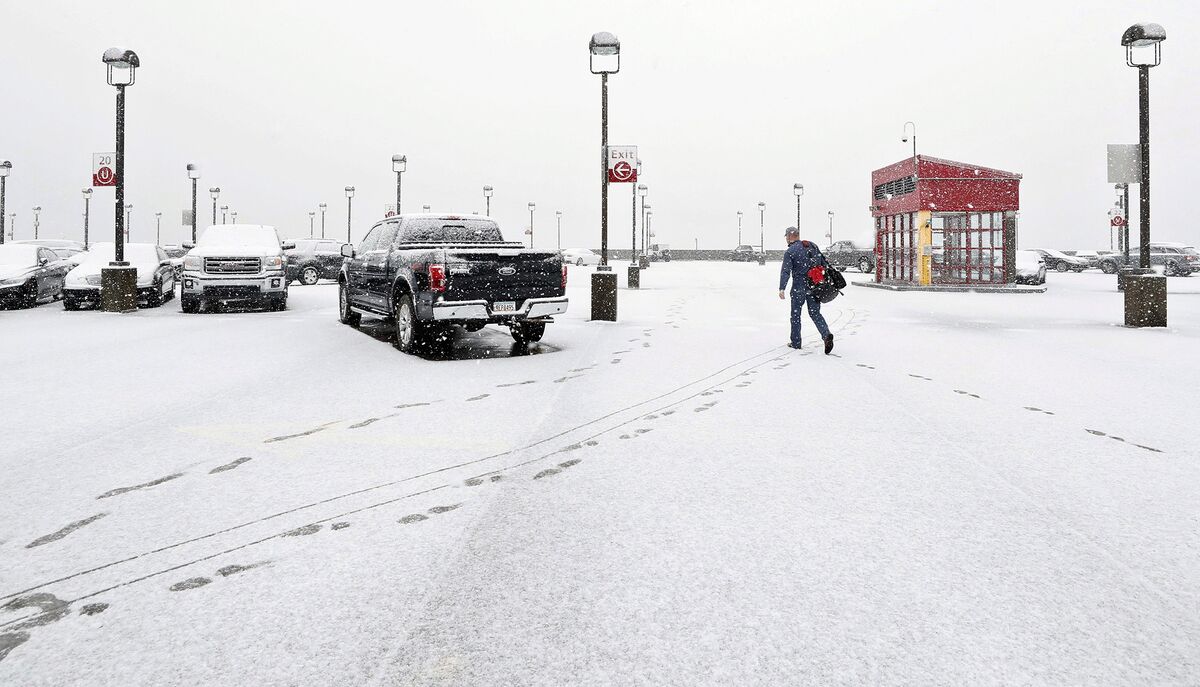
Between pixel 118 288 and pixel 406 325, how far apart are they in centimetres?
1089

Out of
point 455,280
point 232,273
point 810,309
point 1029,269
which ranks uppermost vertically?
point 1029,269

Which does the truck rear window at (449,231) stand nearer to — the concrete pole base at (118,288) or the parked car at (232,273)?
the parked car at (232,273)

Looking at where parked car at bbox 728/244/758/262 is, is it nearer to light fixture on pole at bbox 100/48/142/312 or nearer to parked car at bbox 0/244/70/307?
parked car at bbox 0/244/70/307

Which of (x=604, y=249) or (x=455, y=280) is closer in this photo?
(x=455, y=280)

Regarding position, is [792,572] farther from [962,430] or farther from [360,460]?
[962,430]

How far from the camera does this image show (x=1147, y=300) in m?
16.2

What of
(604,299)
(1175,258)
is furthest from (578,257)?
(604,299)

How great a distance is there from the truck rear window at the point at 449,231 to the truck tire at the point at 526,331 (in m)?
1.62

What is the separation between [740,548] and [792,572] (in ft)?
1.23

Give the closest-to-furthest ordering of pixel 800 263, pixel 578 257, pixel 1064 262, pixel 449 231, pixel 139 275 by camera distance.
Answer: pixel 800 263
pixel 449 231
pixel 139 275
pixel 1064 262
pixel 578 257

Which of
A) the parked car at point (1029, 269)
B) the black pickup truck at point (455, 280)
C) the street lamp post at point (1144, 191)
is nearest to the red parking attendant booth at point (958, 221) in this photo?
the parked car at point (1029, 269)

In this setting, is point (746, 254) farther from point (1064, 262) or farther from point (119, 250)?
point (119, 250)

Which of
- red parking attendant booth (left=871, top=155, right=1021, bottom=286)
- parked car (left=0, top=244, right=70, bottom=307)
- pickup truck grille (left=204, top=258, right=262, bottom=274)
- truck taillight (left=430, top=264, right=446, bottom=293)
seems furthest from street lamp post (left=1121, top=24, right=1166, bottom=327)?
parked car (left=0, top=244, right=70, bottom=307)

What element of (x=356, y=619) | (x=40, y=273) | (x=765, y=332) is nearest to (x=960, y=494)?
(x=356, y=619)
